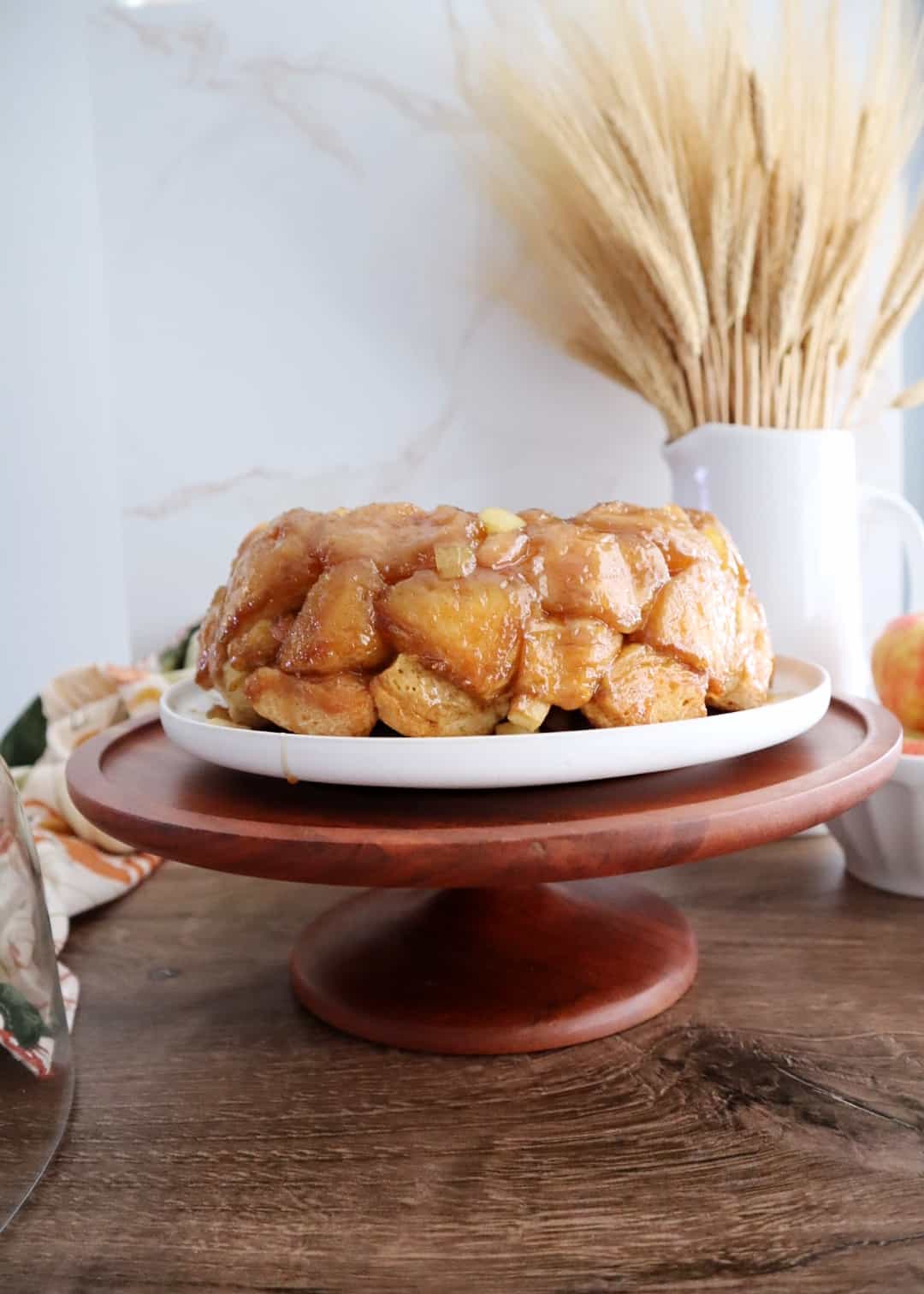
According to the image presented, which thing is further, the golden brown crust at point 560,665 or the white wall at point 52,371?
the white wall at point 52,371

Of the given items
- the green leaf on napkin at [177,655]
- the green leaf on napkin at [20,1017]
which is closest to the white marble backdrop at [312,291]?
the green leaf on napkin at [177,655]

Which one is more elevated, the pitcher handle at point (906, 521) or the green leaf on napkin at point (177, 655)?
the pitcher handle at point (906, 521)

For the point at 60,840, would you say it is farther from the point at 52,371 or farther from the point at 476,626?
the point at 52,371

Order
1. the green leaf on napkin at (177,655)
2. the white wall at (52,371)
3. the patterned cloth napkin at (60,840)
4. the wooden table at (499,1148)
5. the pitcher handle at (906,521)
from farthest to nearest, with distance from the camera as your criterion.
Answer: the white wall at (52,371)
the green leaf on napkin at (177,655)
the pitcher handle at (906,521)
the patterned cloth napkin at (60,840)
the wooden table at (499,1148)

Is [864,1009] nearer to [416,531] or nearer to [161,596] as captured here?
[416,531]

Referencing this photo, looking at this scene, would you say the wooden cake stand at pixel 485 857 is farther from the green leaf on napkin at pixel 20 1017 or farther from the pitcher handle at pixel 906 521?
the pitcher handle at pixel 906 521

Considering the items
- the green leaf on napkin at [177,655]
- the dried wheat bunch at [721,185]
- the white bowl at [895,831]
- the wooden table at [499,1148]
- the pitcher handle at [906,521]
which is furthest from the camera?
the green leaf on napkin at [177,655]

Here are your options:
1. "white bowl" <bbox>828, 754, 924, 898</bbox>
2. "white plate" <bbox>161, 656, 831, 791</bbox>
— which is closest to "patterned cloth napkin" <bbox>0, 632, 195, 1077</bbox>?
"white plate" <bbox>161, 656, 831, 791</bbox>

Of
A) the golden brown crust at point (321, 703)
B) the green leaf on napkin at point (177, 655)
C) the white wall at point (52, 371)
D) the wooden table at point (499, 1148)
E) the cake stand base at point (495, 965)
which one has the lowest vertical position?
the wooden table at point (499, 1148)

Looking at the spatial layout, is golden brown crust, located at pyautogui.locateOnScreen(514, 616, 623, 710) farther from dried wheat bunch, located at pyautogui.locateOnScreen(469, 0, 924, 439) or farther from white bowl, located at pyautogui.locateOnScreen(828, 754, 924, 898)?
dried wheat bunch, located at pyautogui.locateOnScreen(469, 0, 924, 439)
